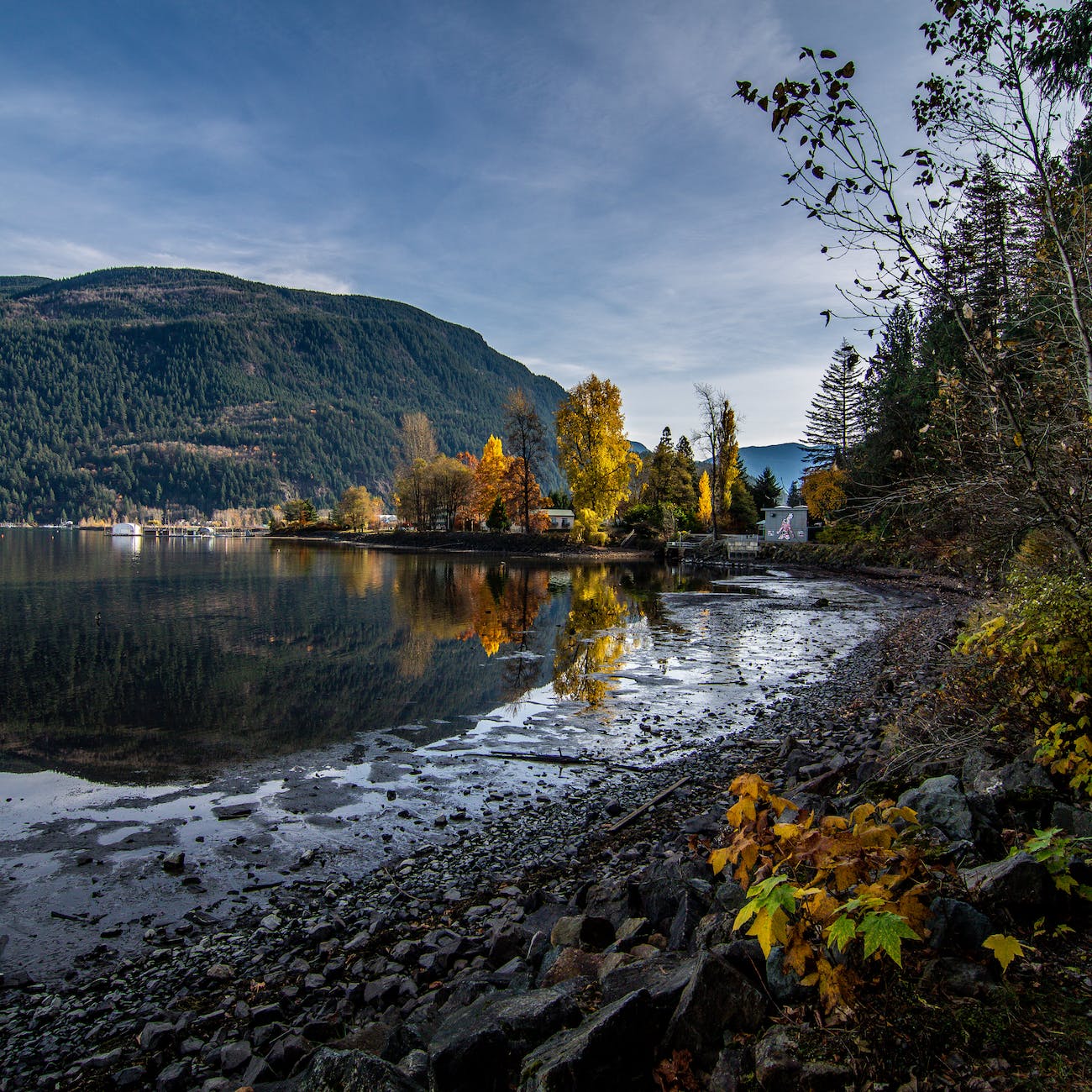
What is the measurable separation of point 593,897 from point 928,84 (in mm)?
7272

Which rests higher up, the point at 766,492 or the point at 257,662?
the point at 766,492

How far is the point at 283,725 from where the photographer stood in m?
12.7

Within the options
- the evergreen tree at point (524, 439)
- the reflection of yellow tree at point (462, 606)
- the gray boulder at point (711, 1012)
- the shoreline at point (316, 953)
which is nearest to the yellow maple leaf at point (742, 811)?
the gray boulder at point (711, 1012)

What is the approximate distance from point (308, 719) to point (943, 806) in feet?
36.4

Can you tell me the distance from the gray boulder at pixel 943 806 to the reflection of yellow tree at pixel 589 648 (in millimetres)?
8645

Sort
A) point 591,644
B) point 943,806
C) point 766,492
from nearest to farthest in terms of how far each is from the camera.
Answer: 1. point 943,806
2. point 591,644
3. point 766,492

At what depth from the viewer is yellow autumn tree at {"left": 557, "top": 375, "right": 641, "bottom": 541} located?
205 ft

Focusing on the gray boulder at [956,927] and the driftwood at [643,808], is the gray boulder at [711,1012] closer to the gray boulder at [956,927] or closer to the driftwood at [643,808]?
the gray boulder at [956,927]

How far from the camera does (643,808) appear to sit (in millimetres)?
8258

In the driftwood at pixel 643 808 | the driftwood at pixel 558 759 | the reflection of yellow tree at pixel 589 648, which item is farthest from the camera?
the reflection of yellow tree at pixel 589 648

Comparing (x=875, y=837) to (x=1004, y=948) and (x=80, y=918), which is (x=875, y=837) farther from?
(x=80, y=918)

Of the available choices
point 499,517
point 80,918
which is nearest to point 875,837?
point 80,918

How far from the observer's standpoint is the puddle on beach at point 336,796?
6773mm

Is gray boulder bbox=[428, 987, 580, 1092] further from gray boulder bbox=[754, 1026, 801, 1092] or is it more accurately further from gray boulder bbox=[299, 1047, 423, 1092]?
gray boulder bbox=[754, 1026, 801, 1092]
